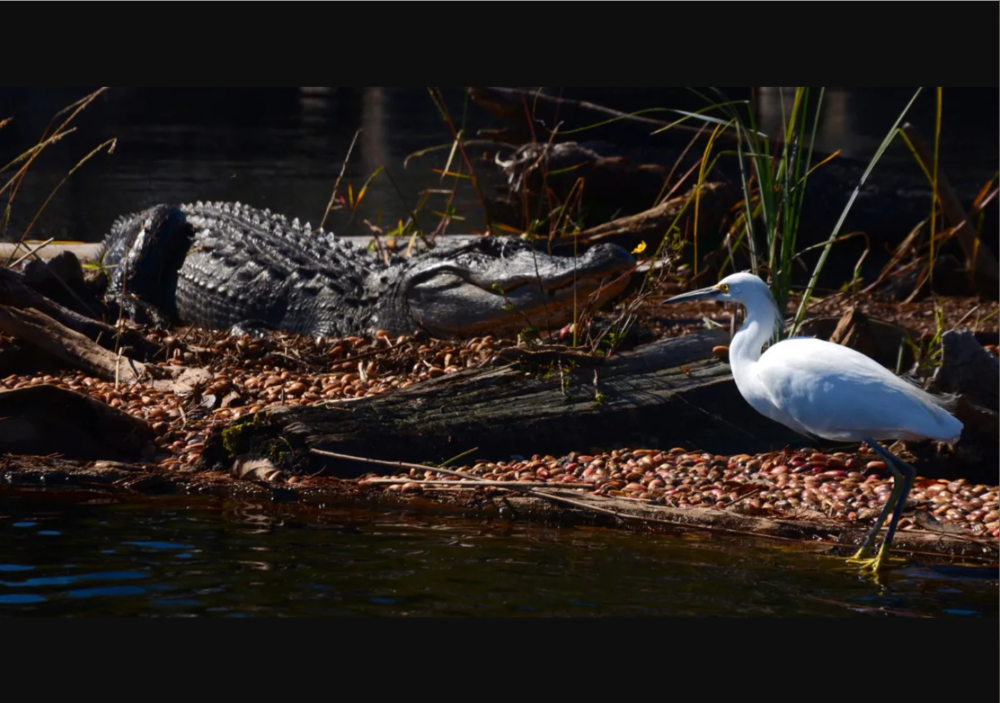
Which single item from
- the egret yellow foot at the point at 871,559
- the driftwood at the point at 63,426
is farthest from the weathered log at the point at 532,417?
the egret yellow foot at the point at 871,559

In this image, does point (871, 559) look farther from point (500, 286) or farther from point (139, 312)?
point (139, 312)

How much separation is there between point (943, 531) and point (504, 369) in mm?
1934

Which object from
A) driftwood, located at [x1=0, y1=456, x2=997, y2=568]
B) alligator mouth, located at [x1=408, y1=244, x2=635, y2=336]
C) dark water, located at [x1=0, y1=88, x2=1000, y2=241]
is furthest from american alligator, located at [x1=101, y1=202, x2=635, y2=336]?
driftwood, located at [x1=0, y1=456, x2=997, y2=568]

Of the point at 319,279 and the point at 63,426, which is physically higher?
the point at 319,279

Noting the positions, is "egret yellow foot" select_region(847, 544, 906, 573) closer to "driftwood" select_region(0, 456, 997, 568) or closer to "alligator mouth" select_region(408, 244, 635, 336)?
"driftwood" select_region(0, 456, 997, 568)

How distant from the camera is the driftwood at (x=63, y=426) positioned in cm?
462

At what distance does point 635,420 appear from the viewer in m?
4.79

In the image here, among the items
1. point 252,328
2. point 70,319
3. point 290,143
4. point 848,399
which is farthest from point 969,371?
point 290,143

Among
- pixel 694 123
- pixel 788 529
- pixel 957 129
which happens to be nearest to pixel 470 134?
pixel 957 129

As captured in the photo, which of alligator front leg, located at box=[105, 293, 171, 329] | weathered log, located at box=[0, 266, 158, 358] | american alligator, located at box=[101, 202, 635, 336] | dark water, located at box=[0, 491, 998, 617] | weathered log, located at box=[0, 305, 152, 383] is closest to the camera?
dark water, located at box=[0, 491, 998, 617]

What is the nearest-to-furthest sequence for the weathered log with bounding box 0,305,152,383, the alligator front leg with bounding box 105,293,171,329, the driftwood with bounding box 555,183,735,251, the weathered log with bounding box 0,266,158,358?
the weathered log with bounding box 0,305,152,383 < the weathered log with bounding box 0,266,158,358 < the driftwood with bounding box 555,183,735,251 < the alligator front leg with bounding box 105,293,171,329

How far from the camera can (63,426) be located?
470 cm

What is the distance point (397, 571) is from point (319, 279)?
14.5ft

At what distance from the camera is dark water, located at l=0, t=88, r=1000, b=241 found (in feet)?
36.0
